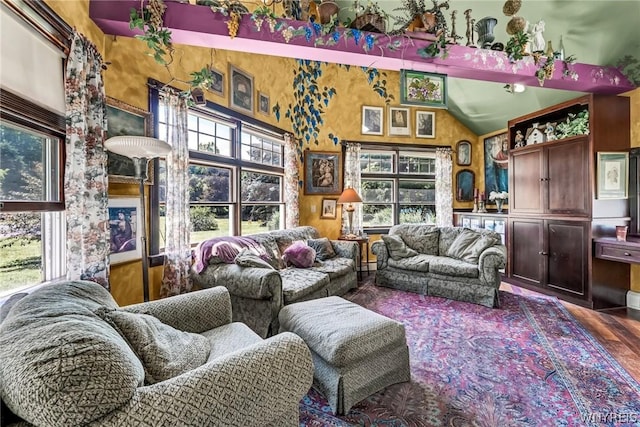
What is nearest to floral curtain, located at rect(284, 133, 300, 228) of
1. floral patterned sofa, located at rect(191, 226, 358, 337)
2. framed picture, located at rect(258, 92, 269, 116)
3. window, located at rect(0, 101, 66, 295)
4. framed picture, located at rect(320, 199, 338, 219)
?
framed picture, located at rect(258, 92, 269, 116)

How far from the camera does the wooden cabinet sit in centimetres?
A: 336

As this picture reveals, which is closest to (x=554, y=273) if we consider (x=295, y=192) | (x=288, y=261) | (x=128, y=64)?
(x=288, y=261)

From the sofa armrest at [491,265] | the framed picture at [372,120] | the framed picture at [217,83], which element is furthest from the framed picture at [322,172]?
the sofa armrest at [491,265]

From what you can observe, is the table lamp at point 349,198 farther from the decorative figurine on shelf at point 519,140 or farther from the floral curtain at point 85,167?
the floral curtain at point 85,167

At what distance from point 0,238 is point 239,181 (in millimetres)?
2372

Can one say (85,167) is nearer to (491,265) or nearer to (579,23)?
(491,265)

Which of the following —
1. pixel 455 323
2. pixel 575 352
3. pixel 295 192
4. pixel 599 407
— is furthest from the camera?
pixel 295 192

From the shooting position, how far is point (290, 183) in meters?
4.62

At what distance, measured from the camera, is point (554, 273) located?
375 cm

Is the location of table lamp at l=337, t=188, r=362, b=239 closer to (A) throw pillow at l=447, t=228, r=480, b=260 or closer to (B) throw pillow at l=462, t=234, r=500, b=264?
(A) throw pillow at l=447, t=228, r=480, b=260

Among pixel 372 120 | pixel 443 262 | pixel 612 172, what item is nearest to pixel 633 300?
pixel 612 172

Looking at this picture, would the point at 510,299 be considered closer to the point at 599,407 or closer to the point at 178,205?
the point at 599,407

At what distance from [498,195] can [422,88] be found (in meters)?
3.19

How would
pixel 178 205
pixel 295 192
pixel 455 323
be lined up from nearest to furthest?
pixel 178 205, pixel 455 323, pixel 295 192
